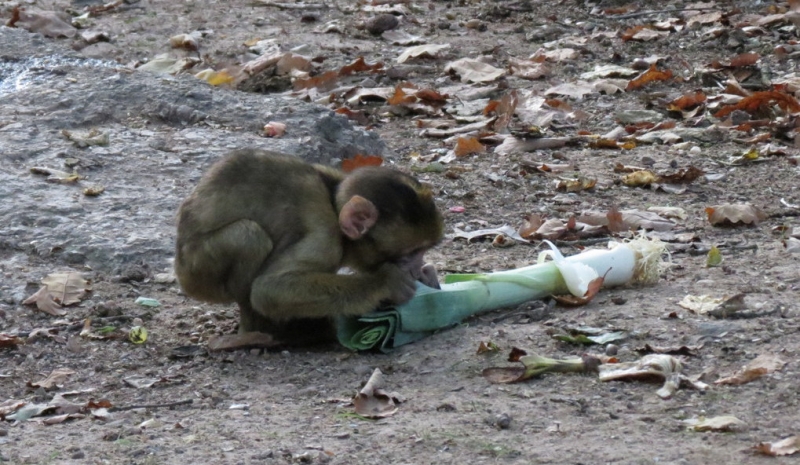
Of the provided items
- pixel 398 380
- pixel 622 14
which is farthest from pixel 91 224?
pixel 622 14

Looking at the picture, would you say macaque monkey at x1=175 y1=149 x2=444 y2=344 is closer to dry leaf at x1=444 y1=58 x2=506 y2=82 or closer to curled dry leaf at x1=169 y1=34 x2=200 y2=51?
dry leaf at x1=444 y1=58 x2=506 y2=82

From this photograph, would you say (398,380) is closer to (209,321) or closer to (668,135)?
(209,321)

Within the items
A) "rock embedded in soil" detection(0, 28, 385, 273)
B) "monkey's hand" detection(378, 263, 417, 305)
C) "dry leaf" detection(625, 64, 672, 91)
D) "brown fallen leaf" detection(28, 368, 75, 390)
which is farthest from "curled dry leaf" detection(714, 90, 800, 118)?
"brown fallen leaf" detection(28, 368, 75, 390)

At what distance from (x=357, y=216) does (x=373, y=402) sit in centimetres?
98

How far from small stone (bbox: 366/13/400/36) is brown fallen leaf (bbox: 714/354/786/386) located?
29.1 ft

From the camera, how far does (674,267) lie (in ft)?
21.2

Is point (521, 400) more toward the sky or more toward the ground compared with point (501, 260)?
more toward the sky

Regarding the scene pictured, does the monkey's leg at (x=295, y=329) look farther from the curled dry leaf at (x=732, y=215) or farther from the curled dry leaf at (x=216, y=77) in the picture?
the curled dry leaf at (x=216, y=77)

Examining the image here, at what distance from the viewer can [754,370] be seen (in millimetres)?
4707

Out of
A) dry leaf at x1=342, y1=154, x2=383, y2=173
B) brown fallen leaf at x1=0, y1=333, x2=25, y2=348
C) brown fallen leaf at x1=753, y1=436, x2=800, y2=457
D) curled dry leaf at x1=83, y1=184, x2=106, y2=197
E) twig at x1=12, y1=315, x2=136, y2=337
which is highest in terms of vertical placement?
brown fallen leaf at x1=753, y1=436, x2=800, y2=457

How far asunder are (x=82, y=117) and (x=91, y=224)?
1.83 meters

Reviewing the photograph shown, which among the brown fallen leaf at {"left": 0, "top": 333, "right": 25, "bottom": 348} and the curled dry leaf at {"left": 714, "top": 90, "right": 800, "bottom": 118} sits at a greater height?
the brown fallen leaf at {"left": 0, "top": 333, "right": 25, "bottom": 348}

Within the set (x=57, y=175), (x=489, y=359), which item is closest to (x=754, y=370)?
(x=489, y=359)

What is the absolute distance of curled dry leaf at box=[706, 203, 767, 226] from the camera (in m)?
7.22
